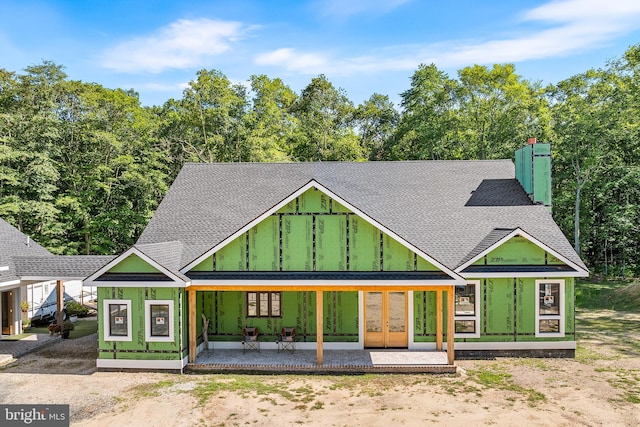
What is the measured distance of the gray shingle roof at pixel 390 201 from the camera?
A: 15.3m

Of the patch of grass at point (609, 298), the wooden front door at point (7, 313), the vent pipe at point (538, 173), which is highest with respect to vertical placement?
the vent pipe at point (538, 173)

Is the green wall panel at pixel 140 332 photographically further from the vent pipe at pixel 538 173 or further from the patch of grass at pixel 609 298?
the patch of grass at pixel 609 298

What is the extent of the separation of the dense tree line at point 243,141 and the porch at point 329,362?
66.3ft

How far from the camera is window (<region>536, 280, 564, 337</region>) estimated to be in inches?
550

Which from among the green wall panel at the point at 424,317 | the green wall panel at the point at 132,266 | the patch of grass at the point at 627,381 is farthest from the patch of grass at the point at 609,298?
the green wall panel at the point at 132,266

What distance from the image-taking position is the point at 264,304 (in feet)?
48.5

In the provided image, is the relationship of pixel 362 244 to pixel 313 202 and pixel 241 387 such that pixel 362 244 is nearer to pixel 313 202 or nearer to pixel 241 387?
pixel 313 202

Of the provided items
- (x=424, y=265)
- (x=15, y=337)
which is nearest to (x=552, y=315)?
(x=424, y=265)

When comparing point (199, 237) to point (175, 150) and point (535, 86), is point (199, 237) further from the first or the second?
point (535, 86)

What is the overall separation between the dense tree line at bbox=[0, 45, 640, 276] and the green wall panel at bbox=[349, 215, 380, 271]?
68.9 feet

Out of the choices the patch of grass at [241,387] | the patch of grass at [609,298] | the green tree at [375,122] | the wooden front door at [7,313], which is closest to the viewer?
the patch of grass at [241,387]

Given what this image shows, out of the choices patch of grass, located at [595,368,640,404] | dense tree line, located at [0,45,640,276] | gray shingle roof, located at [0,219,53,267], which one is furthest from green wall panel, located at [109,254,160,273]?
dense tree line, located at [0,45,640,276]

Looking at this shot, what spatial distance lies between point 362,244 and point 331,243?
36.1 inches

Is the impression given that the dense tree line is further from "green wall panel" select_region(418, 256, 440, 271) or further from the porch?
"green wall panel" select_region(418, 256, 440, 271)
